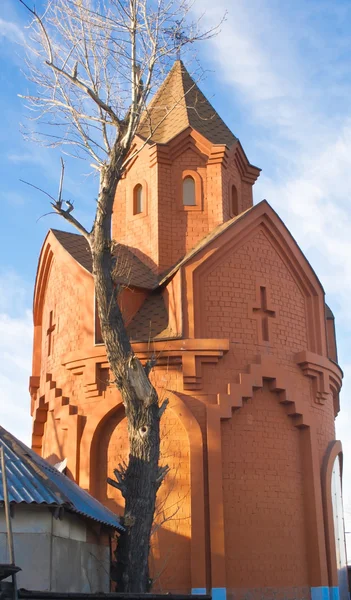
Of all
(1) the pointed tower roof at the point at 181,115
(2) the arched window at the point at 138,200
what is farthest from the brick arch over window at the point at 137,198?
(1) the pointed tower roof at the point at 181,115

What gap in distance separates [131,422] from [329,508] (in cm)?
552

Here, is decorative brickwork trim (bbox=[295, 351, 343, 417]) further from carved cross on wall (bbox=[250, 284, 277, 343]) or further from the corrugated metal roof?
the corrugated metal roof

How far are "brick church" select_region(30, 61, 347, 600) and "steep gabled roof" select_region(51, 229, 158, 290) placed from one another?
0.05 m

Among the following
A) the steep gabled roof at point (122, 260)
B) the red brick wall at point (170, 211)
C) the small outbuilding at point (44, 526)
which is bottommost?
the small outbuilding at point (44, 526)

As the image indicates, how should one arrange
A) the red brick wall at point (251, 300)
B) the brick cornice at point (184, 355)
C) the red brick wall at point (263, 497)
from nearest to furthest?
the red brick wall at point (263, 497) < the brick cornice at point (184, 355) < the red brick wall at point (251, 300)

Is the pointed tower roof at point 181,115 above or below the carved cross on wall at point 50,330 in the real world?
above

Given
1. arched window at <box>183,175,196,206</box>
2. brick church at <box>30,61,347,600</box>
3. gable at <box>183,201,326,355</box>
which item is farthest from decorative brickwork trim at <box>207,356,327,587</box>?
arched window at <box>183,175,196,206</box>

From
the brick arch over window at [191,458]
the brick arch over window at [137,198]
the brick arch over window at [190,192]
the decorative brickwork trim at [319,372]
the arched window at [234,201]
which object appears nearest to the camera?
the brick arch over window at [191,458]

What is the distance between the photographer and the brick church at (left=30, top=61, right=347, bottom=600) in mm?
12625

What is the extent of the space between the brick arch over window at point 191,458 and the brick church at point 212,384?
24 millimetres

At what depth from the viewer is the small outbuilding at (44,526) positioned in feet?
26.9

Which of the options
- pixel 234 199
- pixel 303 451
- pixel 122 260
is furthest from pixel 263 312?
pixel 234 199

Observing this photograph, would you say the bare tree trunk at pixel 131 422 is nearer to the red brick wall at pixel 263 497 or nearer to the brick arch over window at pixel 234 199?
the red brick wall at pixel 263 497

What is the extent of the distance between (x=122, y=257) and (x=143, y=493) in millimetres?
6747
